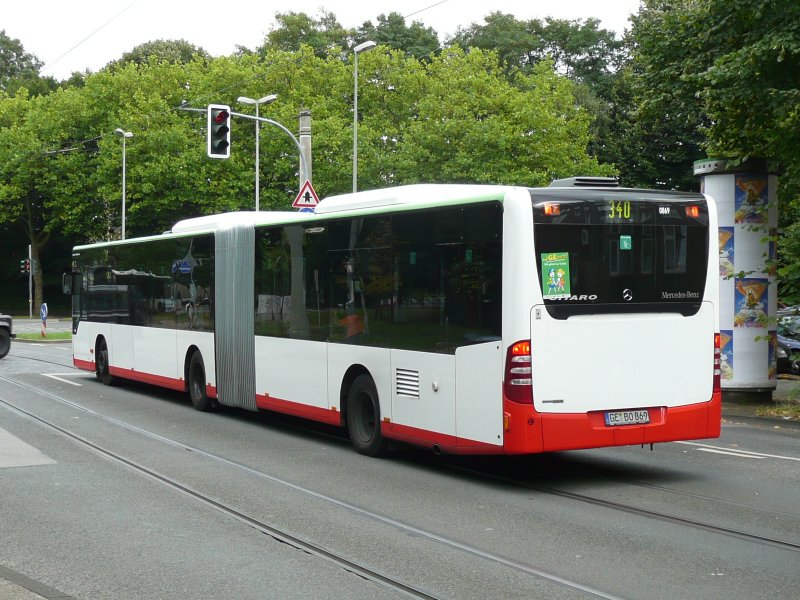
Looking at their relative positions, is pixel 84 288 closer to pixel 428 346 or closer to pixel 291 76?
pixel 428 346

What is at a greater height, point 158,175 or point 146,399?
point 158,175

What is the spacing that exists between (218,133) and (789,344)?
14576 mm

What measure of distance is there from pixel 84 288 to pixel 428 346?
46.8ft

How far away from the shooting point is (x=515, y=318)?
9.39 m

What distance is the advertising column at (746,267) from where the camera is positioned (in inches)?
706

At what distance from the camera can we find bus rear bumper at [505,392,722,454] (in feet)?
30.8

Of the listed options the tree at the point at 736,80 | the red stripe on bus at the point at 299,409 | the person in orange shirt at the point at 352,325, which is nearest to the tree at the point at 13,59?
the tree at the point at 736,80

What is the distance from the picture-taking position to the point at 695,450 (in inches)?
487

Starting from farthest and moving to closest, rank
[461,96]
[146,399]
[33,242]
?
[33,242] < [461,96] < [146,399]

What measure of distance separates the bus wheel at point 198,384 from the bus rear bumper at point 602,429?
819cm

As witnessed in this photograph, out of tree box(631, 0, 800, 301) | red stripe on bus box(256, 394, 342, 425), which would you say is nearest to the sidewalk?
tree box(631, 0, 800, 301)

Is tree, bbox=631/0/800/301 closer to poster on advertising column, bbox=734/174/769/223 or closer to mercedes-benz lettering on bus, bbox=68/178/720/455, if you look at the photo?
poster on advertising column, bbox=734/174/769/223

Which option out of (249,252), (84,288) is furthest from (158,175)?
(249,252)

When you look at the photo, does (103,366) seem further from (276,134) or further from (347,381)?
(276,134)
